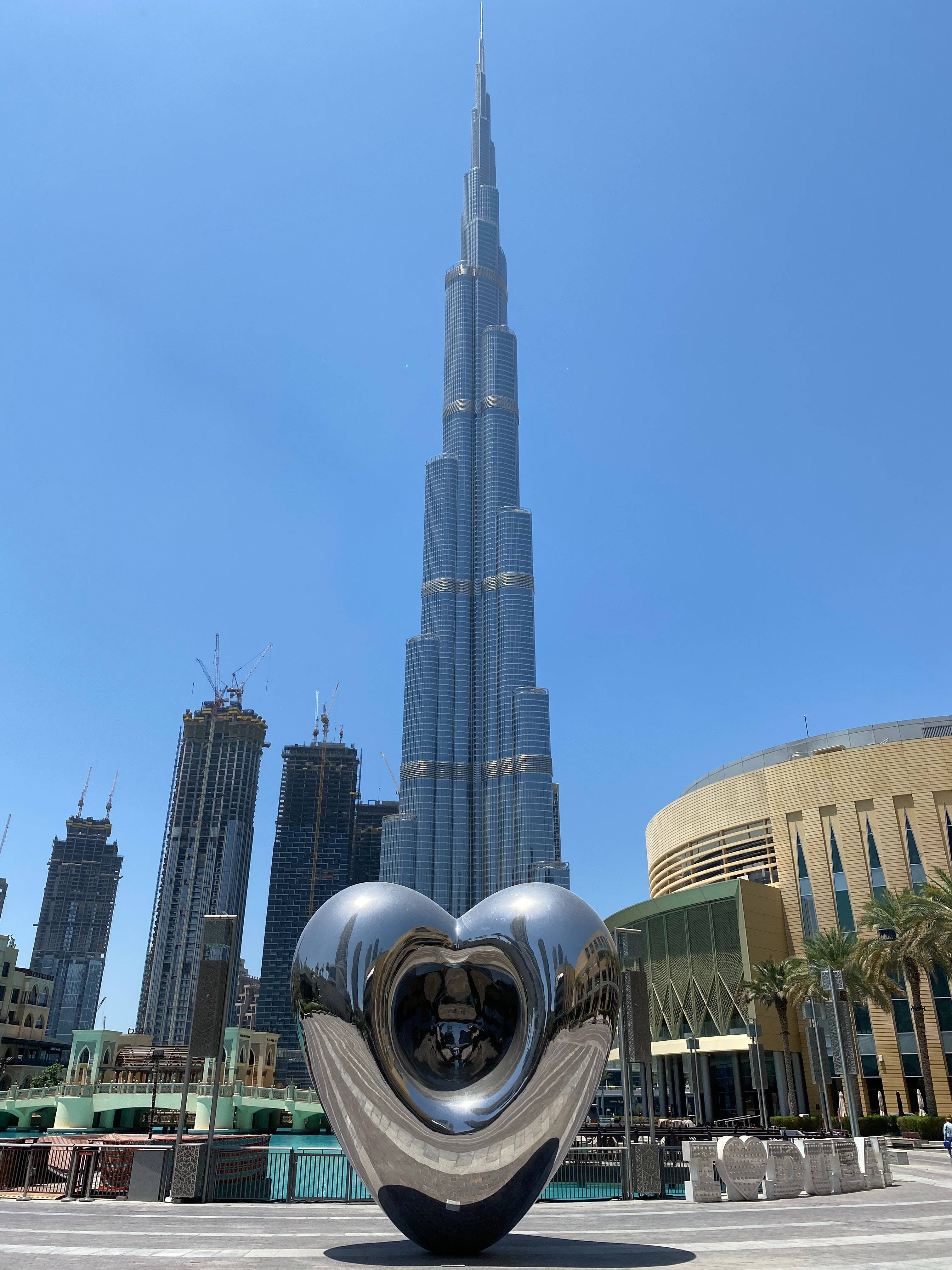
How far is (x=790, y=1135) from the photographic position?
29.7m

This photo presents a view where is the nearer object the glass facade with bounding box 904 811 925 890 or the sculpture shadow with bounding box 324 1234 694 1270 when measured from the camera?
the sculpture shadow with bounding box 324 1234 694 1270

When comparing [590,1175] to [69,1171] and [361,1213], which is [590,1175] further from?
[69,1171]

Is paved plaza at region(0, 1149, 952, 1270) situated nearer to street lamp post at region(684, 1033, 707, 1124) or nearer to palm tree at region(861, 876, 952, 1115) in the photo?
palm tree at region(861, 876, 952, 1115)

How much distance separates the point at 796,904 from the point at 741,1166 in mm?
48191

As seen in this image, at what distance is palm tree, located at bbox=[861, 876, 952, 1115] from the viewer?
141 ft

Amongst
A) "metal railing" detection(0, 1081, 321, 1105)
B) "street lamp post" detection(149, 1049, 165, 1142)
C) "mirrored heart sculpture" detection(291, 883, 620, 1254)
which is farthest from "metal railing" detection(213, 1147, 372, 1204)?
"metal railing" detection(0, 1081, 321, 1105)

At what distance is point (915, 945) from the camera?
4328 cm

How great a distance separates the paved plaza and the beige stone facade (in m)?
43.1

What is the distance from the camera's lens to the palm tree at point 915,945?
4309cm

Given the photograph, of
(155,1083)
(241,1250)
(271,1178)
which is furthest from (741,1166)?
(155,1083)

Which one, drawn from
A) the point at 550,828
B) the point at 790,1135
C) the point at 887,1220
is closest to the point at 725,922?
the point at 790,1135

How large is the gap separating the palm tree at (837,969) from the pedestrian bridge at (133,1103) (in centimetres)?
4287

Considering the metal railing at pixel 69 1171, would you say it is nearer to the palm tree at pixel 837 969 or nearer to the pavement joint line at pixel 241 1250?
the pavement joint line at pixel 241 1250

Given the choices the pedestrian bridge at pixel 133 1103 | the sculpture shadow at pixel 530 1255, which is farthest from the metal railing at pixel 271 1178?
the pedestrian bridge at pixel 133 1103
